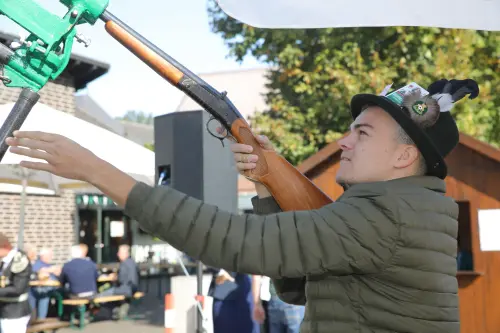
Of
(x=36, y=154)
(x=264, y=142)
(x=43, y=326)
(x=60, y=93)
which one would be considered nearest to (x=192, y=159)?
(x=43, y=326)

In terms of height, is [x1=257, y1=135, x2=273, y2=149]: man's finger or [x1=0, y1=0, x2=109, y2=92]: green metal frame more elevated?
[x1=0, y1=0, x2=109, y2=92]: green metal frame

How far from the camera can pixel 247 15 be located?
6.40ft

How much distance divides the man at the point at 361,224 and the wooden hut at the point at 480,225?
649 cm

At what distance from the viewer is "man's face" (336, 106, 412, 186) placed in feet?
5.98

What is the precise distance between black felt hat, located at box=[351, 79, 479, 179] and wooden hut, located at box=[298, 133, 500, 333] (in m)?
6.42

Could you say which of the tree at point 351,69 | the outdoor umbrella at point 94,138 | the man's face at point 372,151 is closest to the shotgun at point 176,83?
the man's face at point 372,151

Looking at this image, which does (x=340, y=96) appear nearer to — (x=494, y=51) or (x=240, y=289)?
(x=494, y=51)

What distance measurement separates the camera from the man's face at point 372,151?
1824mm

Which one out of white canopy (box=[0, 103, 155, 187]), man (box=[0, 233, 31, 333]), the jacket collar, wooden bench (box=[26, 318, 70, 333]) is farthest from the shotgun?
wooden bench (box=[26, 318, 70, 333])

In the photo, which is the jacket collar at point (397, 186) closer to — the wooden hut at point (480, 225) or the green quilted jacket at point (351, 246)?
the green quilted jacket at point (351, 246)

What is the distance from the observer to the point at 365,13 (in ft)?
6.37

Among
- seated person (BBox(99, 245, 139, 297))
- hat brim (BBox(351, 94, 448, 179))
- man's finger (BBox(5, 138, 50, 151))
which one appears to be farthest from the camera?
seated person (BBox(99, 245, 139, 297))

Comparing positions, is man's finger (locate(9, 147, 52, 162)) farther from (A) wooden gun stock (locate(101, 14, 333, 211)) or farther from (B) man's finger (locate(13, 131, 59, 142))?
(A) wooden gun stock (locate(101, 14, 333, 211))

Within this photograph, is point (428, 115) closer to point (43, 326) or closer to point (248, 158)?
point (248, 158)
